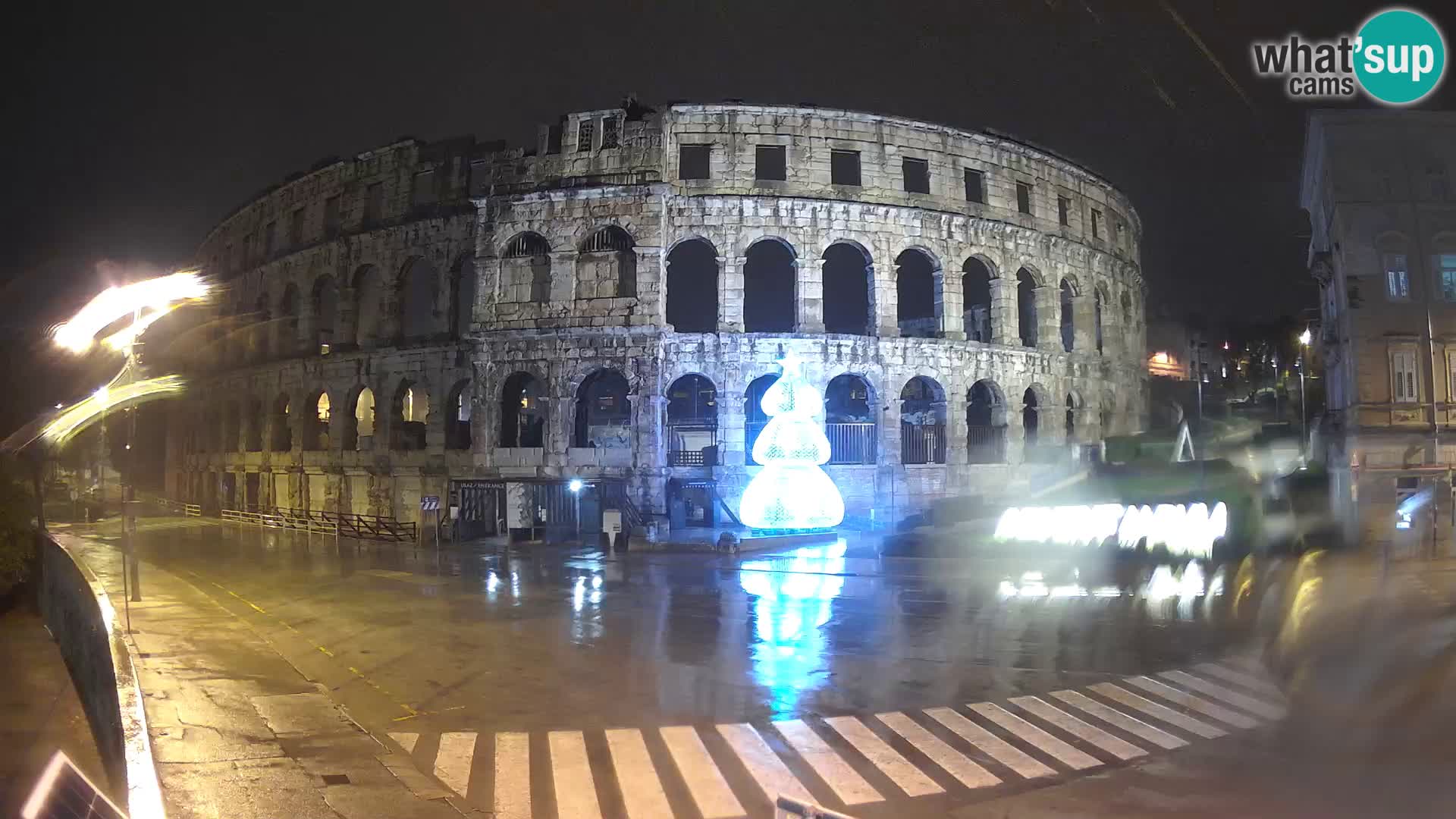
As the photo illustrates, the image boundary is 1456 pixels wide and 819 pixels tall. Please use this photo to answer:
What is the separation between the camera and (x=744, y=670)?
12047 mm

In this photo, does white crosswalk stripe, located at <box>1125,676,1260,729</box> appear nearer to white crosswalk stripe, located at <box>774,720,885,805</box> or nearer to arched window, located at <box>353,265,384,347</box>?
white crosswalk stripe, located at <box>774,720,885,805</box>

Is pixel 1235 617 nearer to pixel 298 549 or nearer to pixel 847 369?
pixel 847 369

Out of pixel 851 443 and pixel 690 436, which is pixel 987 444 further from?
pixel 690 436

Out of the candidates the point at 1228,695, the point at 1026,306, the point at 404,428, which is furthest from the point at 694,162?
the point at 1228,695

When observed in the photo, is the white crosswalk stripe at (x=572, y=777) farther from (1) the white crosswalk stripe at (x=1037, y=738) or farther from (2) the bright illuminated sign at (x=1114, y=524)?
(2) the bright illuminated sign at (x=1114, y=524)

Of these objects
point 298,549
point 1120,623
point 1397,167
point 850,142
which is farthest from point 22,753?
point 1397,167

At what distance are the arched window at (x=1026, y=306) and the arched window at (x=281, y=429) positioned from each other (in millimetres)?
33580

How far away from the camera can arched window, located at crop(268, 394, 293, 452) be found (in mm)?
39469

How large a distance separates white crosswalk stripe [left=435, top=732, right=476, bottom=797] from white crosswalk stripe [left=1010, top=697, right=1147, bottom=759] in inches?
252

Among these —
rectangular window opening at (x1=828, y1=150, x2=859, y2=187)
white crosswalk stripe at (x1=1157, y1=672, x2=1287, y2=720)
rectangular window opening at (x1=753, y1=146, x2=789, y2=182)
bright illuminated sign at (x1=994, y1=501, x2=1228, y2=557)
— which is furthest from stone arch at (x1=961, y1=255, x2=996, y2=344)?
white crosswalk stripe at (x1=1157, y1=672, x2=1287, y2=720)

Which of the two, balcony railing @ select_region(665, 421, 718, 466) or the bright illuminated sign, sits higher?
balcony railing @ select_region(665, 421, 718, 466)

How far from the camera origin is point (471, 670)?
12055 mm

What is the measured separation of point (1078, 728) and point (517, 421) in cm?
2627

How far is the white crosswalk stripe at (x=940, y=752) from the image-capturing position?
792 cm
